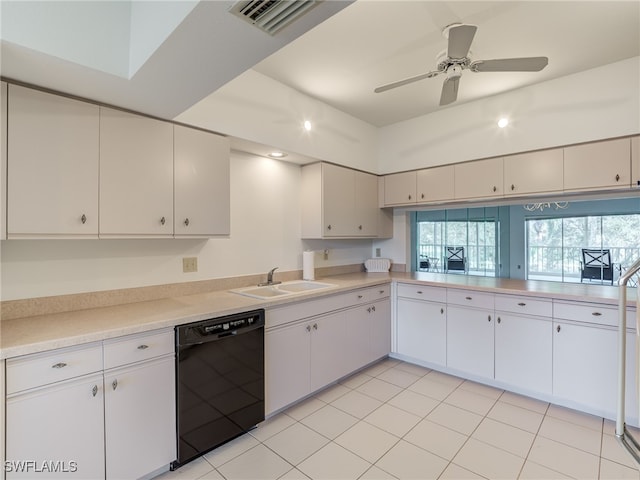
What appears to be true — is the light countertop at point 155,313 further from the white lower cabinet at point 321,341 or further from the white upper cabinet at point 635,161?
the white upper cabinet at point 635,161

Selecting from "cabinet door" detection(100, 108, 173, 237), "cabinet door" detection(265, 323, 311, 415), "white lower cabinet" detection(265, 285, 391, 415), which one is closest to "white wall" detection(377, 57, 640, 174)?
"white lower cabinet" detection(265, 285, 391, 415)

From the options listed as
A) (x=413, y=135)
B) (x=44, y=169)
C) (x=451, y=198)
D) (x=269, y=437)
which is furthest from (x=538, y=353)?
(x=44, y=169)

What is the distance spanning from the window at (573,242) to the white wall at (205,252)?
193cm

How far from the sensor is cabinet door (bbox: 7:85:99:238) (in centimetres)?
156

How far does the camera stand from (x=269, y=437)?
→ 2.19m

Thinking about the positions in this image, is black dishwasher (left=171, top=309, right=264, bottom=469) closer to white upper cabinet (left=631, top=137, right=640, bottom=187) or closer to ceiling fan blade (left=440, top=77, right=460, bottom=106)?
ceiling fan blade (left=440, top=77, right=460, bottom=106)

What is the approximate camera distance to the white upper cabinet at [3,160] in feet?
4.96

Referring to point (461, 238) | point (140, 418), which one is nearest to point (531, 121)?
point (461, 238)

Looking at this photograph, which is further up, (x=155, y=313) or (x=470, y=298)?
(x=155, y=313)

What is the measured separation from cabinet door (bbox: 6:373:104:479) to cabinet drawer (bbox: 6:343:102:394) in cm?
4

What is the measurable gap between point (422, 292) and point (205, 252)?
218 centimetres

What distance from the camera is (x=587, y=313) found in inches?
95.6

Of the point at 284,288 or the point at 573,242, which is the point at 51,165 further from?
the point at 573,242

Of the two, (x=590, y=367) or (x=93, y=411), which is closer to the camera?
(x=93, y=411)
